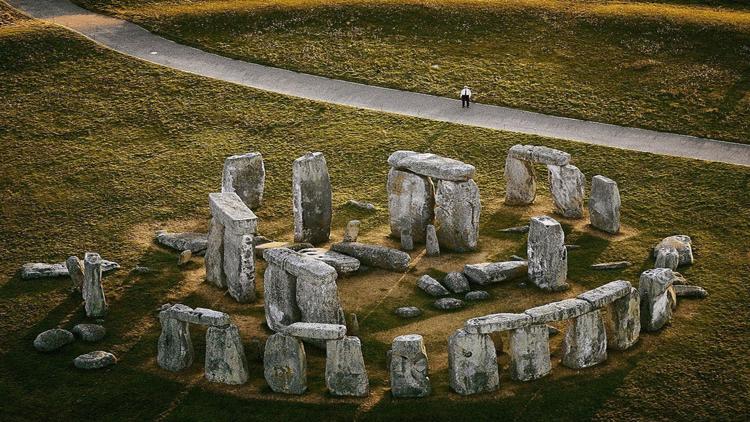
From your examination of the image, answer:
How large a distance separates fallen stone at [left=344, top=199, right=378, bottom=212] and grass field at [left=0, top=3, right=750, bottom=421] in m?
0.30

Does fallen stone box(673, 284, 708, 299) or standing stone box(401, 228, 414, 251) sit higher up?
standing stone box(401, 228, 414, 251)

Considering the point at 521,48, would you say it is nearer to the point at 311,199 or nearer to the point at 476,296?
the point at 311,199

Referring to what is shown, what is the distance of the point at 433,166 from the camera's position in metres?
32.3

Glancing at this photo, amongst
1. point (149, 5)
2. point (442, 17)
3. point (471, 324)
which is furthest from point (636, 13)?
point (471, 324)

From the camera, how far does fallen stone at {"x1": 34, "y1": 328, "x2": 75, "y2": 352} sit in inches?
1112

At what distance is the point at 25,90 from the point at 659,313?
24.4 m

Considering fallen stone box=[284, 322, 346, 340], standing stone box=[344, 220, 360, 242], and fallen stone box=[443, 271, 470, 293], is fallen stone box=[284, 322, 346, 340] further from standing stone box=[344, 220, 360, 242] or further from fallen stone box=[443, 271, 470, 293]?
standing stone box=[344, 220, 360, 242]

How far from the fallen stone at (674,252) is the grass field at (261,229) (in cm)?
41

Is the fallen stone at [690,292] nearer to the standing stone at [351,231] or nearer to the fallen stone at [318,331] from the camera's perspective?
the standing stone at [351,231]

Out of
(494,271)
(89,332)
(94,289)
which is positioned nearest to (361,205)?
(494,271)

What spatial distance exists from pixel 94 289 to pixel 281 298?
172 inches

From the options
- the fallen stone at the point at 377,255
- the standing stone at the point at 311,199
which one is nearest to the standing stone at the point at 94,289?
the standing stone at the point at 311,199

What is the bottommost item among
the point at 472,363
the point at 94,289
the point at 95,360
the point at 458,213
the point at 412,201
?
the point at 95,360

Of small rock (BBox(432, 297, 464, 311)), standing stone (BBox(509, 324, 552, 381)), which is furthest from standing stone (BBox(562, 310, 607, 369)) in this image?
small rock (BBox(432, 297, 464, 311))
